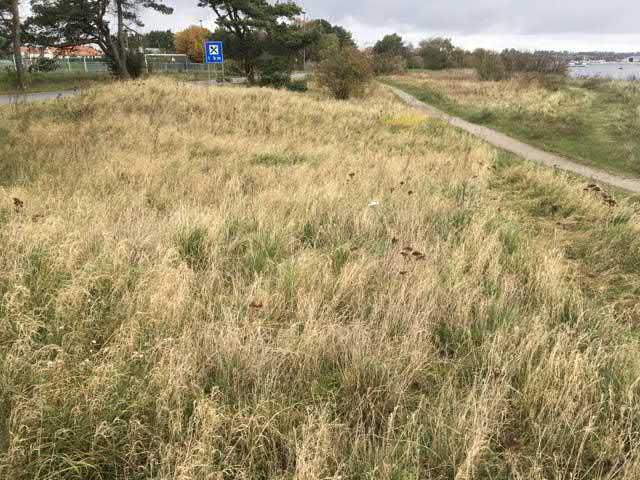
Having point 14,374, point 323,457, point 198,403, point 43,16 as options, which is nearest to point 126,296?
point 14,374

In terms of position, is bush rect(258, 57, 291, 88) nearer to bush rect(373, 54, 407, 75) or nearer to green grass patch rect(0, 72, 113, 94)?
green grass patch rect(0, 72, 113, 94)

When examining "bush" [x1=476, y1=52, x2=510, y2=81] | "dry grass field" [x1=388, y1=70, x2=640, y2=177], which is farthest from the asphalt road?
"bush" [x1=476, y1=52, x2=510, y2=81]

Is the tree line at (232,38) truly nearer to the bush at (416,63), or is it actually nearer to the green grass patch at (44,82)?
the green grass patch at (44,82)

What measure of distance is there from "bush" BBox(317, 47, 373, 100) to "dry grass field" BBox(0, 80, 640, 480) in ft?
75.2

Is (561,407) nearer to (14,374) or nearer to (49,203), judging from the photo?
(14,374)

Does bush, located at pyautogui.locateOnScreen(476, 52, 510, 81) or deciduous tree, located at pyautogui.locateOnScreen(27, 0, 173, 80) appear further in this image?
bush, located at pyautogui.locateOnScreen(476, 52, 510, 81)

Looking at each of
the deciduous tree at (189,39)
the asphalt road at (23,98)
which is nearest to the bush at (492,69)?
the asphalt road at (23,98)

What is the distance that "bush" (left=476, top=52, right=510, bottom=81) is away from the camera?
47.5 metres

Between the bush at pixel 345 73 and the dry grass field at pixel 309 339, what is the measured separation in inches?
903

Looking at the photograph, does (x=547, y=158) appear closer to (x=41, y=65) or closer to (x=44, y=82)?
(x=44, y=82)

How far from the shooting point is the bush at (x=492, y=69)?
156ft

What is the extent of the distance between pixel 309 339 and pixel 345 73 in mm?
27196

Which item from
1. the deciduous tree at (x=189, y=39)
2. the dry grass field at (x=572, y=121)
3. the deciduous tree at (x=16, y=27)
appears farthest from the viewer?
the deciduous tree at (x=189, y=39)

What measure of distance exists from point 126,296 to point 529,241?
14.5 feet
